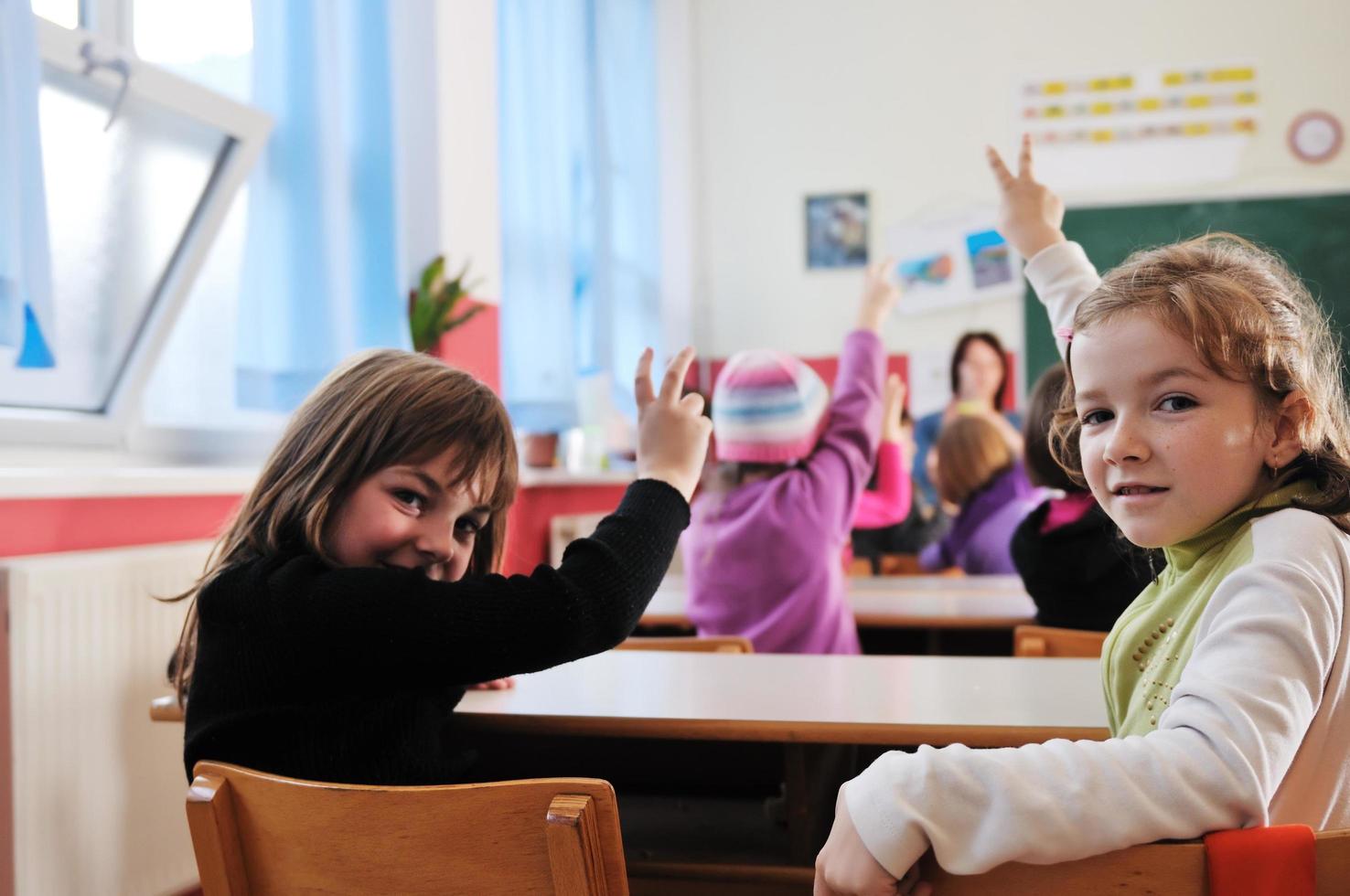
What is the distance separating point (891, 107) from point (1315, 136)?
6.32 ft

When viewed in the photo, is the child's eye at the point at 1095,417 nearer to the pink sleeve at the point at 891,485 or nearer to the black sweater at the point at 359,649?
the black sweater at the point at 359,649

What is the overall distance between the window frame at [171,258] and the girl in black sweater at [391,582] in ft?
3.41

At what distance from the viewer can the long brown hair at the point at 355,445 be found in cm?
130

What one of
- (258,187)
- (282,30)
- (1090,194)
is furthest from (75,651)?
(1090,194)

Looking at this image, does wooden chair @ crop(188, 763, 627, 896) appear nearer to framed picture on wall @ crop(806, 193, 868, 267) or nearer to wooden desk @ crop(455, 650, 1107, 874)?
wooden desk @ crop(455, 650, 1107, 874)

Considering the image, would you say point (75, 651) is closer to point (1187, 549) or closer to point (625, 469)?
point (1187, 549)

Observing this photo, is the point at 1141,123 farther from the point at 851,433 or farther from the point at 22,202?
the point at 22,202

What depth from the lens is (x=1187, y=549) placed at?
101 centimetres

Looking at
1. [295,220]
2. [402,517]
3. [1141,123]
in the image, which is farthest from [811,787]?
[1141,123]

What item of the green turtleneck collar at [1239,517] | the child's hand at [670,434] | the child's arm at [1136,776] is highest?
the child's hand at [670,434]

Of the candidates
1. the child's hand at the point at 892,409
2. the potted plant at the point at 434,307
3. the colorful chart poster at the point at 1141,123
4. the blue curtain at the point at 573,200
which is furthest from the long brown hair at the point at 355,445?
the colorful chart poster at the point at 1141,123

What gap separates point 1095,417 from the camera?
102cm

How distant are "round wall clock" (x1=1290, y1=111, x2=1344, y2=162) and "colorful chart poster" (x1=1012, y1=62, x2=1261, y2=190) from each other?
182 millimetres

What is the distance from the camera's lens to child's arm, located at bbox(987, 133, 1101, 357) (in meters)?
1.38
